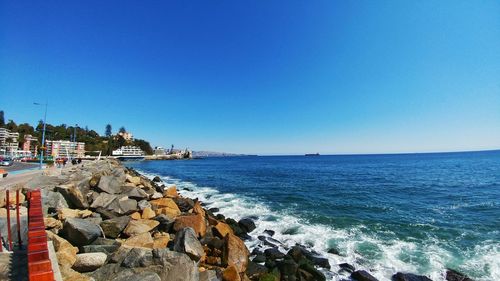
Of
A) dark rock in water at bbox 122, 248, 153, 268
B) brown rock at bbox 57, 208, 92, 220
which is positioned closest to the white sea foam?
dark rock in water at bbox 122, 248, 153, 268

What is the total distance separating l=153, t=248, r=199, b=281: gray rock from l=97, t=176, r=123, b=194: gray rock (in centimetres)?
946

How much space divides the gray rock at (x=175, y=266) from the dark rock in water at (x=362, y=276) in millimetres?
6800

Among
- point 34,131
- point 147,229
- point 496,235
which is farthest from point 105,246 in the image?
point 34,131

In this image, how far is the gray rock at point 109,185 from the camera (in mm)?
14992

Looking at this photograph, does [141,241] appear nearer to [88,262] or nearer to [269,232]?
[88,262]

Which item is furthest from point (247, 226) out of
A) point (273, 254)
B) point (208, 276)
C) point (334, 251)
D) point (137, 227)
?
point (208, 276)

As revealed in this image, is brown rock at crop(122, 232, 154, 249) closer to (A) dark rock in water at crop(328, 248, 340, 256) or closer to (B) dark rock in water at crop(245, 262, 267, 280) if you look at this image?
(B) dark rock in water at crop(245, 262, 267, 280)

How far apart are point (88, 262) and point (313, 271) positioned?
7754 mm

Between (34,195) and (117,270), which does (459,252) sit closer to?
(117,270)

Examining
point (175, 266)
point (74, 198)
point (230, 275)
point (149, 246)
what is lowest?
point (230, 275)

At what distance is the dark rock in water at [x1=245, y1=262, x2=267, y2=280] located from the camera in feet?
31.4

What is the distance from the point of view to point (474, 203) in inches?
911

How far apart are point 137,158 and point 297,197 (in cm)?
15126

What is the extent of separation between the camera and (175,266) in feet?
22.8
